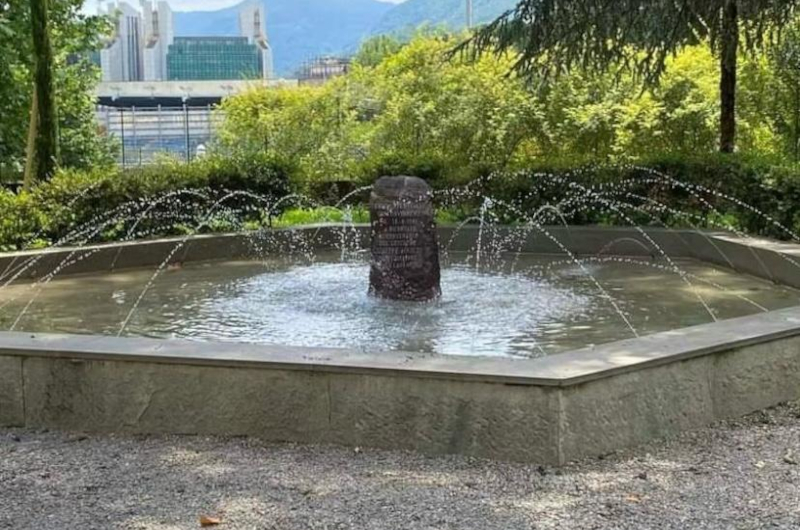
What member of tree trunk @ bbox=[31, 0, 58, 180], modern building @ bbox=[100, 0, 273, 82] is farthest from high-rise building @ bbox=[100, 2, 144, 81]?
tree trunk @ bbox=[31, 0, 58, 180]

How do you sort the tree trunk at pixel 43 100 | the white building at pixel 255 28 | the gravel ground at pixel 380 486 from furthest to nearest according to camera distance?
the white building at pixel 255 28
the tree trunk at pixel 43 100
the gravel ground at pixel 380 486

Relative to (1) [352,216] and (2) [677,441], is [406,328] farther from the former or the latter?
(1) [352,216]

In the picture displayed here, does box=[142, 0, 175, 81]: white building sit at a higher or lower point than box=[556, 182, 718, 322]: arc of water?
higher

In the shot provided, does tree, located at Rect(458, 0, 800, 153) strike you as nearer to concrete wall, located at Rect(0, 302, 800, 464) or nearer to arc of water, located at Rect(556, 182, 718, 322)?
arc of water, located at Rect(556, 182, 718, 322)

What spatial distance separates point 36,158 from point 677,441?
36.4 feet

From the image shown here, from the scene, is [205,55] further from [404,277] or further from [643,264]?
[404,277]

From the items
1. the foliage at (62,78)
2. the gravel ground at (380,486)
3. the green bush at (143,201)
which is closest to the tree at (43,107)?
the green bush at (143,201)

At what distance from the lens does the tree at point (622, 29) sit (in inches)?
487

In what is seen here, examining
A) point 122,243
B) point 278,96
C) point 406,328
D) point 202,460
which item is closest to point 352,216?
point 122,243

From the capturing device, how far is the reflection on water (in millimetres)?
6609

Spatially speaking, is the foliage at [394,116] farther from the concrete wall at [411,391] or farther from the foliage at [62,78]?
the concrete wall at [411,391]

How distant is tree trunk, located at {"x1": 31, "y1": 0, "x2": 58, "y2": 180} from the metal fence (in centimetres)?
1014

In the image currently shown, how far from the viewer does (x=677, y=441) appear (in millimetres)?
4848

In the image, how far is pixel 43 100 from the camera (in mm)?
13875
